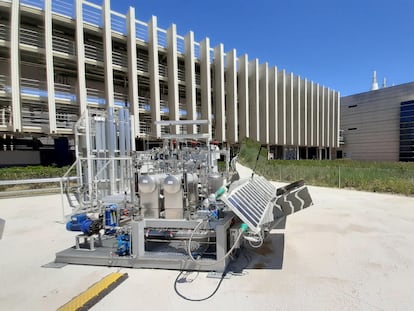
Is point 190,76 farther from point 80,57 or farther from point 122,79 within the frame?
point 80,57

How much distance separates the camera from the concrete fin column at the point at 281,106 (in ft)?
107

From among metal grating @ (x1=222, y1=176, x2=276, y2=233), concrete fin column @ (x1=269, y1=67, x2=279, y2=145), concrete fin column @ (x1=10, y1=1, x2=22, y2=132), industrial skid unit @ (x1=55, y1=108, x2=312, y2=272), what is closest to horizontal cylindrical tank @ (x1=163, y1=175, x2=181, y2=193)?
industrial skid unit @ (x1=55, y1=108, x2=312, y2=272)

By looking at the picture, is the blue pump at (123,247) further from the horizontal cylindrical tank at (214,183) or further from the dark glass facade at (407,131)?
the dark glass facade at (407,131)

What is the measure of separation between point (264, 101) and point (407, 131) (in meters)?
23.9

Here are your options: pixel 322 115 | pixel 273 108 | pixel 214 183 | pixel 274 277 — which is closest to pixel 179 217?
pixel 214 183

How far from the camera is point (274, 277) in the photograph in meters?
3.66

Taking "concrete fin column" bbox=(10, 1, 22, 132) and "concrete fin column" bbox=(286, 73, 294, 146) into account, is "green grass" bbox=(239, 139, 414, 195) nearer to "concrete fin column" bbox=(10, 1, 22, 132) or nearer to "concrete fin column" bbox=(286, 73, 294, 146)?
"concrete fin column" bbox=(10, 1, 22, 132)

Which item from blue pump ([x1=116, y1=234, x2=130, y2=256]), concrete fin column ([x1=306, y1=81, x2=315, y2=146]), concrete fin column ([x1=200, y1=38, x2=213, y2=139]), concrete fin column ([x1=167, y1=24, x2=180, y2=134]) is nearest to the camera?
blue pump ([x1=116, y1=234, x2=130, y2=256])

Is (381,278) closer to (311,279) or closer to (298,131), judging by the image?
(311,279)

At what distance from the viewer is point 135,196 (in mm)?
4527

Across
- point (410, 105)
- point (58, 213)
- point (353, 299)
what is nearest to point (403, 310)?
point (353, 299)

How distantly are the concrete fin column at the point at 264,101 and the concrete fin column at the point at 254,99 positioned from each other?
1087 mm

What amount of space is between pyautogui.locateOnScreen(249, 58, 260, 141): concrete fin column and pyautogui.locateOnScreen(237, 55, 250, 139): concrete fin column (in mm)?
1269

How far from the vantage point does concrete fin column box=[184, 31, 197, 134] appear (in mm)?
23656
